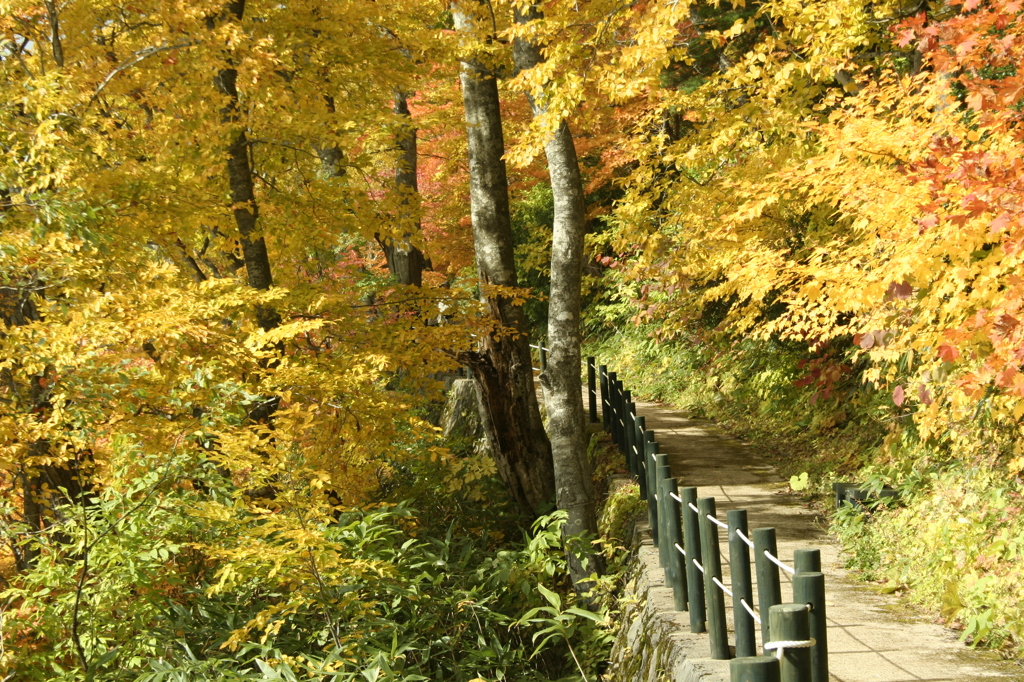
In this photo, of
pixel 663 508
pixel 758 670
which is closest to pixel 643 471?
pixel 663 508

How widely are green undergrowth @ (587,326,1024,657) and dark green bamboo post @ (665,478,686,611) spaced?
1.45 meters

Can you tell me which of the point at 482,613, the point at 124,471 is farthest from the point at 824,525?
the point at 124,471

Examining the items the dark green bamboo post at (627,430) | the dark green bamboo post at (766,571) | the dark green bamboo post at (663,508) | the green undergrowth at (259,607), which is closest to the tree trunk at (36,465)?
the green undergrowth at (259,607)

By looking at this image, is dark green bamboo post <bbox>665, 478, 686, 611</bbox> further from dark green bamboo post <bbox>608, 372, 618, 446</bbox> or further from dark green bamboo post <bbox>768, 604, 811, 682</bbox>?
dark green bamboo post <bbox>608, 372, 618, 446</bbox>

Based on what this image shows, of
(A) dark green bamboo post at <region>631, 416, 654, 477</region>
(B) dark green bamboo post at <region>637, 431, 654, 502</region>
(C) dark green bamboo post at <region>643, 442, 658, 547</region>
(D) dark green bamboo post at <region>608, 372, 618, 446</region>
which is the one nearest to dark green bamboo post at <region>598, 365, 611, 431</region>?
(D) dark green bamboo post at <region>608, 372, 618, 446</region>

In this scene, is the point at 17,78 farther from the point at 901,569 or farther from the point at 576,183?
the point at 901,569

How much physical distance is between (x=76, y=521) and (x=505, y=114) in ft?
39.4

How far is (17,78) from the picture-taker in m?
8.40

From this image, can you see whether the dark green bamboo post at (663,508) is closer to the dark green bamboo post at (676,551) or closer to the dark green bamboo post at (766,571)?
the dark green bamboo post at (676,551)

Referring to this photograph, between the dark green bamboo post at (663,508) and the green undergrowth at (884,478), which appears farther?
the dark green bamboo post at (663,508)

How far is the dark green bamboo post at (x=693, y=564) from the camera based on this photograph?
5043mm

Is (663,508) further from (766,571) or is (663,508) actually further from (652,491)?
(766,571)

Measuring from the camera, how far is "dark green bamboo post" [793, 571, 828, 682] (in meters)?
3.15

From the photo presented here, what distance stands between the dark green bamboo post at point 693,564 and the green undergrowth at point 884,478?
4.91ft
